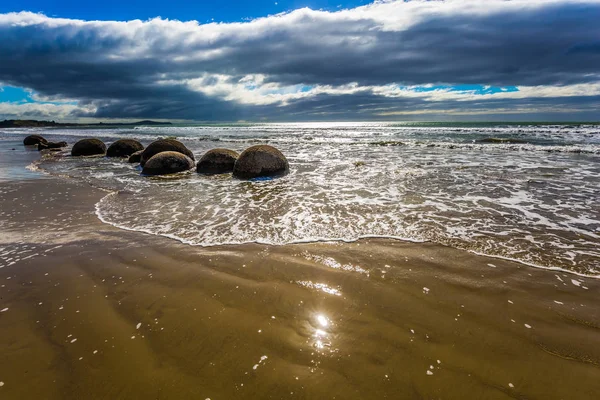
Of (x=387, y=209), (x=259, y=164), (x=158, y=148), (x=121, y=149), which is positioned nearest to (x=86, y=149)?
(x=121, y=149)

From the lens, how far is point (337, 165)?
515 inches

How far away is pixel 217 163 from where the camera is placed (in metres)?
11.8

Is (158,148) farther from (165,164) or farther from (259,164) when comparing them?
(259,164)

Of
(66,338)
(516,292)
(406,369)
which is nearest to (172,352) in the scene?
(66,338)

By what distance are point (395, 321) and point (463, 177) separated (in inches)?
335

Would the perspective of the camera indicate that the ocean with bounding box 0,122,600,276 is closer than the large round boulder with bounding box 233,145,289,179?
Yes

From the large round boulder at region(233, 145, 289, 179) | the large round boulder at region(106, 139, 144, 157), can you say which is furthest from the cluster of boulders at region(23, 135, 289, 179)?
the large round boulder at region(106, 139, 144, 157)

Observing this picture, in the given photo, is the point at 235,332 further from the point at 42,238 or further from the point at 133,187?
the point at 133,187

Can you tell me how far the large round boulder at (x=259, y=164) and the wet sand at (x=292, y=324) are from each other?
6152 millimetres

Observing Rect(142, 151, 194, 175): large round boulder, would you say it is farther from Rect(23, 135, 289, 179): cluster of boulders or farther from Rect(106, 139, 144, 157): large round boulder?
Rect(106, 139, 144, 157): large round boulder

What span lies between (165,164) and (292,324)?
1061 cm

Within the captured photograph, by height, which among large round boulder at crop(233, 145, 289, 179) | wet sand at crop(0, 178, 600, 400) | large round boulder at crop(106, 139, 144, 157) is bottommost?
wet sand at crop(0, 178, 600, 400)

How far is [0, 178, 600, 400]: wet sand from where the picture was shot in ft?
7.35

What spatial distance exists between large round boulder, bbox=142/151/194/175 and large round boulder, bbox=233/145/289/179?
112 inches
